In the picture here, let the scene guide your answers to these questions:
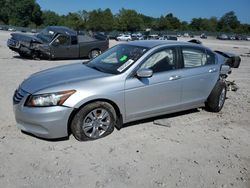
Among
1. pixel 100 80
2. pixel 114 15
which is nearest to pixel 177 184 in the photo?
pixel 100 80

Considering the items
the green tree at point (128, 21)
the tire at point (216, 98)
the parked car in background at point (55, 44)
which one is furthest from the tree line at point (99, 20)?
the tire at point (216, 98)

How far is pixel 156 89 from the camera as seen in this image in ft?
17.9

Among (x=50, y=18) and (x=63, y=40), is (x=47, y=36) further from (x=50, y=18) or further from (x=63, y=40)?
(x=50, y=18)

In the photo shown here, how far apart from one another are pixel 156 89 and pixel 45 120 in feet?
6.44

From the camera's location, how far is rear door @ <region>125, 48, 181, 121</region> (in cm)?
521

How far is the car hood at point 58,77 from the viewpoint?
4.84 m

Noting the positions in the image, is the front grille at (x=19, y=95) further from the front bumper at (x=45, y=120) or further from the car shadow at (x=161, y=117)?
the car shadow at (x=161, y=117)

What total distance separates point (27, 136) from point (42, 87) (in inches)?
34.3

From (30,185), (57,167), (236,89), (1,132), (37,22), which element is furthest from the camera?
(37,22)

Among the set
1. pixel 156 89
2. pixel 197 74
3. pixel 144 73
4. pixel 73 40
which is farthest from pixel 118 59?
pixel 73 40

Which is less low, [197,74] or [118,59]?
[118,59]

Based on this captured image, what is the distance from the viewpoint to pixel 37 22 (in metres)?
128

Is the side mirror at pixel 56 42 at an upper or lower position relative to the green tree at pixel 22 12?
lower

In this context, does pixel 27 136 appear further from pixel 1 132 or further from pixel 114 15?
pixel 114 15
